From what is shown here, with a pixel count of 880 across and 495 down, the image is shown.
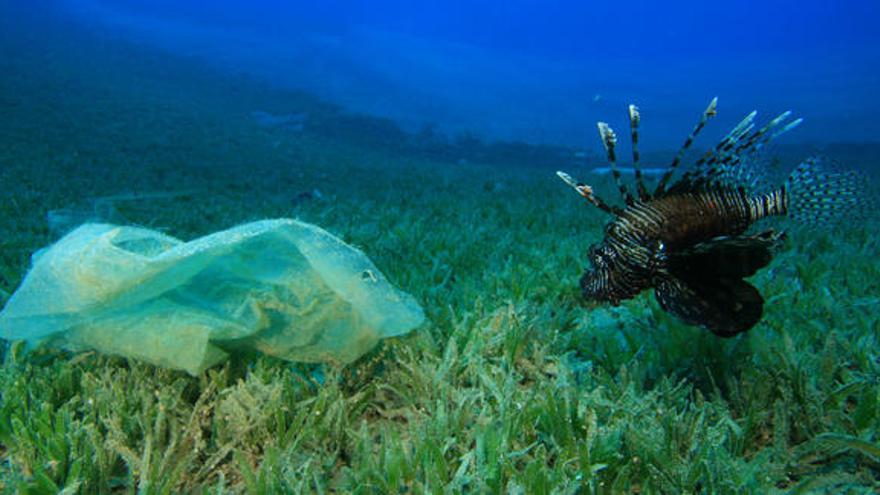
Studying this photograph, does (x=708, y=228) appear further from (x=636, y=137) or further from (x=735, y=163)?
(x=636, y=137)

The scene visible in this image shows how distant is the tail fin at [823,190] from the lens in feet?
7.72

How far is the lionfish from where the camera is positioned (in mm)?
2039

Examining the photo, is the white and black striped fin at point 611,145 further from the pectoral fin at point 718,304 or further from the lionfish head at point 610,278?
the pectoral fin at point 718,304

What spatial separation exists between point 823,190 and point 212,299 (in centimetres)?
296

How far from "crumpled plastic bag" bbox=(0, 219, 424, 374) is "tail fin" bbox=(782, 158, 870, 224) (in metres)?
1.87

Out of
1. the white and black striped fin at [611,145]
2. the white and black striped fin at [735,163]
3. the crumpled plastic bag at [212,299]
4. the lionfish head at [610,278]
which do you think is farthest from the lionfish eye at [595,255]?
the crumpled plastic bag at [212,299]

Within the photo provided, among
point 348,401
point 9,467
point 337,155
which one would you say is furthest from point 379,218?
point 337,155

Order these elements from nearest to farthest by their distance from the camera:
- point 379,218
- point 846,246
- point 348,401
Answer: point 348,401 → point 846,246 → point 379,218

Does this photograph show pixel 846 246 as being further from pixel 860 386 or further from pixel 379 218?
pixel 379 218

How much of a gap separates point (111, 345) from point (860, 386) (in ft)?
10.9

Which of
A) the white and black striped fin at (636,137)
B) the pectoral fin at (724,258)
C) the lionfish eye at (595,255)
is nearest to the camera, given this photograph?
the pectoral fin at (724,258)

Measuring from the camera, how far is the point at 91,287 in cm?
219

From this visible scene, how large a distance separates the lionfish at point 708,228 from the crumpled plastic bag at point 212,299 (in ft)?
3.37

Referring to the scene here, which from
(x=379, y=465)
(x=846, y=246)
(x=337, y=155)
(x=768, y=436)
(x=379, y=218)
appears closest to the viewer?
(x=379, y=465)
